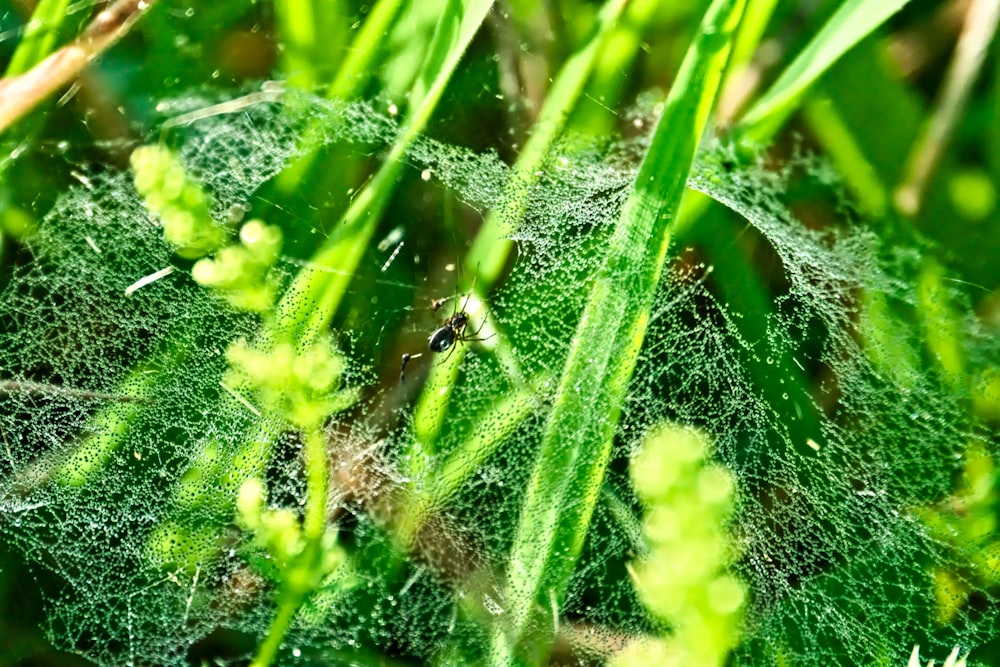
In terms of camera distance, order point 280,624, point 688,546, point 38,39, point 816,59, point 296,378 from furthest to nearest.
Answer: point 38,39 < point 816,59 < point 280,624 < point 296,378 < point 688,546

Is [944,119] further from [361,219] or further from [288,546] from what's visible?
[288,546]

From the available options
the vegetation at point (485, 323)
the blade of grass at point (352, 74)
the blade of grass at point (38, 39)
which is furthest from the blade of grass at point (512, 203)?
the blade of grass at point (38, 39)

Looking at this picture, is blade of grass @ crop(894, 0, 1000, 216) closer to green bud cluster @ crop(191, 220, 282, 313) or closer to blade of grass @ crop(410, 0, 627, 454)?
blade of grass @ crop(410, 0, 627, 454)

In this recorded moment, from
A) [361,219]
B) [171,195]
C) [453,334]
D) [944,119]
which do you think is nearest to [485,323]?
[453,334]

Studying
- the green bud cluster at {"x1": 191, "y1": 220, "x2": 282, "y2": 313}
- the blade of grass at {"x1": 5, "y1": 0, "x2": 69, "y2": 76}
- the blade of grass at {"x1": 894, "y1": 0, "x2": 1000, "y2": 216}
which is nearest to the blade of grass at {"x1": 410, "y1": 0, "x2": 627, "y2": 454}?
the green bud cluster at {"x1": 191, "y1": 220, "x2": 282, "y2": 313}

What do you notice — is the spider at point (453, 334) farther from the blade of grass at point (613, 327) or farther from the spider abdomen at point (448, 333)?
the blade of grass at point (613, 327)
